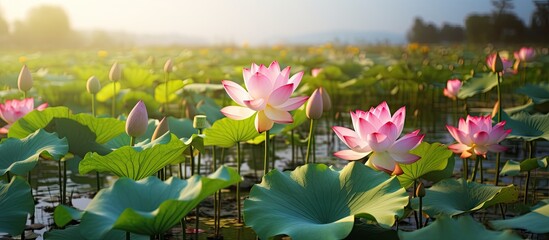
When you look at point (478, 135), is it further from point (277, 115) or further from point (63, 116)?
point (63, 116)

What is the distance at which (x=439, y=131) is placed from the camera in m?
5.75

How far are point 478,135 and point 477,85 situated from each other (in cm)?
217

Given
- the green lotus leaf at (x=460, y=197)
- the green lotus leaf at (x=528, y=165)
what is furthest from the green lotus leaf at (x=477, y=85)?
the green lotus leaf at (x=460, y=197)

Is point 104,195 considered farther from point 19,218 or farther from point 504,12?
point 504,12

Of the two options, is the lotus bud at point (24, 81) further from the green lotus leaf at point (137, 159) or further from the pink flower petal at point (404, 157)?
the pink flower petal at point (404, 157)

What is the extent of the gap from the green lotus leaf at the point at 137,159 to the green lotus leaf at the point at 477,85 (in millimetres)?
2859

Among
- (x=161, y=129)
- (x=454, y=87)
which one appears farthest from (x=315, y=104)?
(x=454, y=87)

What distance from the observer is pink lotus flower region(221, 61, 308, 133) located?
2080 millimetres

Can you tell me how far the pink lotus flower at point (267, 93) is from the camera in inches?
81.9

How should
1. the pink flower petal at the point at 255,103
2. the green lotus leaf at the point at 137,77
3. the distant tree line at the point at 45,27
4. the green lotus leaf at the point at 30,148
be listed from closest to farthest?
the pink flower petal at the point at 255,103 → the green lotus leaf at the point at 30,148 → the green lotus leaf at the point at 137,77 → the distant tree line at the point at 45,27

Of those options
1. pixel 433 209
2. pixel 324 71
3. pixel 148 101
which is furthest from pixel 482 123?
pixel 324 71

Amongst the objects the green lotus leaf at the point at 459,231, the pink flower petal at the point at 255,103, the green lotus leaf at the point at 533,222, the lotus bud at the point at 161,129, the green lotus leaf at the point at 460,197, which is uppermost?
the pink flower petal at the point at 255,103

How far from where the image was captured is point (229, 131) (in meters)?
2.64

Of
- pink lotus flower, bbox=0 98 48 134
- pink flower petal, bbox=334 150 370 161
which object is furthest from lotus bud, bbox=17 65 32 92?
pink flower petal, bbox=334 150 370 161
